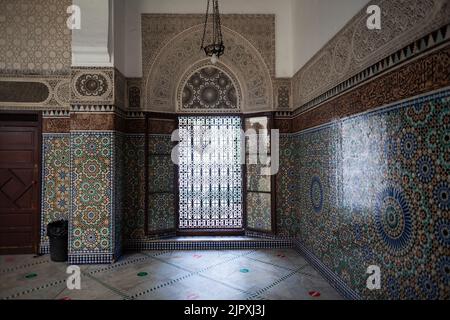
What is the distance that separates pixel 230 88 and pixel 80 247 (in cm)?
284

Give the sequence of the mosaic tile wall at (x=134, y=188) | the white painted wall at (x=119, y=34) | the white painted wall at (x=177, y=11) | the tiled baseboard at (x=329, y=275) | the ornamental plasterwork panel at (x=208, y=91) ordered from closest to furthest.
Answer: the tiled baseboard at (x=329, y=275) < the white painted wall at (x=177, y=11) < the white painted wall at (x=119, y=34) < the mosaic tile wall at (x=134, y=188) < the ornamental plasterwork panel at (x=208, y=91)

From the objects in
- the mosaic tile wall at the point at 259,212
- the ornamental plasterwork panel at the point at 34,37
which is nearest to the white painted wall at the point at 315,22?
the mosaic tile wall at the point at 259,212

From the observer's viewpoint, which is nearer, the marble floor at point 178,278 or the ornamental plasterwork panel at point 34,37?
the marble floor at point 178,278

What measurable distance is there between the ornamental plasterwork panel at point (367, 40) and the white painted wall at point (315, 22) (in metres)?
0.08

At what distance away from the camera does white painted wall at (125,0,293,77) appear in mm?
3578

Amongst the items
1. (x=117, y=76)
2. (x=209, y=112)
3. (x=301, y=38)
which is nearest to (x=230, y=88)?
(x=209, y=112)

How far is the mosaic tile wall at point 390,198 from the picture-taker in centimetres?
134

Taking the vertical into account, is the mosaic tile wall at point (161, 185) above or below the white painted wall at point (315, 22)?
below

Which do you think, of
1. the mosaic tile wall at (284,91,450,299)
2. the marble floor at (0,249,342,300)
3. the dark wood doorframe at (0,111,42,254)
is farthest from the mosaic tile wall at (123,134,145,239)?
the mosaic tile wall at (284,91,450,299)

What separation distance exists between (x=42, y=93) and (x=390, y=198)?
3989 mm

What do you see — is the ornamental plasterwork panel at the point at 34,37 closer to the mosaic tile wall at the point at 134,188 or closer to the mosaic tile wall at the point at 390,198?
the mosaic tile wall at the point at 134,188

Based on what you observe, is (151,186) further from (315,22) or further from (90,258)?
→ (315,22)

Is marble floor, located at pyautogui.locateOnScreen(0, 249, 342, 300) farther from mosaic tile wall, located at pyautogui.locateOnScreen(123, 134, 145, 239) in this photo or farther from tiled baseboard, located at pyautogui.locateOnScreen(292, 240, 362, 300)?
mosaic tile wall, located at pyautogui.locateOnScreen(123, 134, 145, 239)

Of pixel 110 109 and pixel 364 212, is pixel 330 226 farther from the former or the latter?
pixel 110 109
